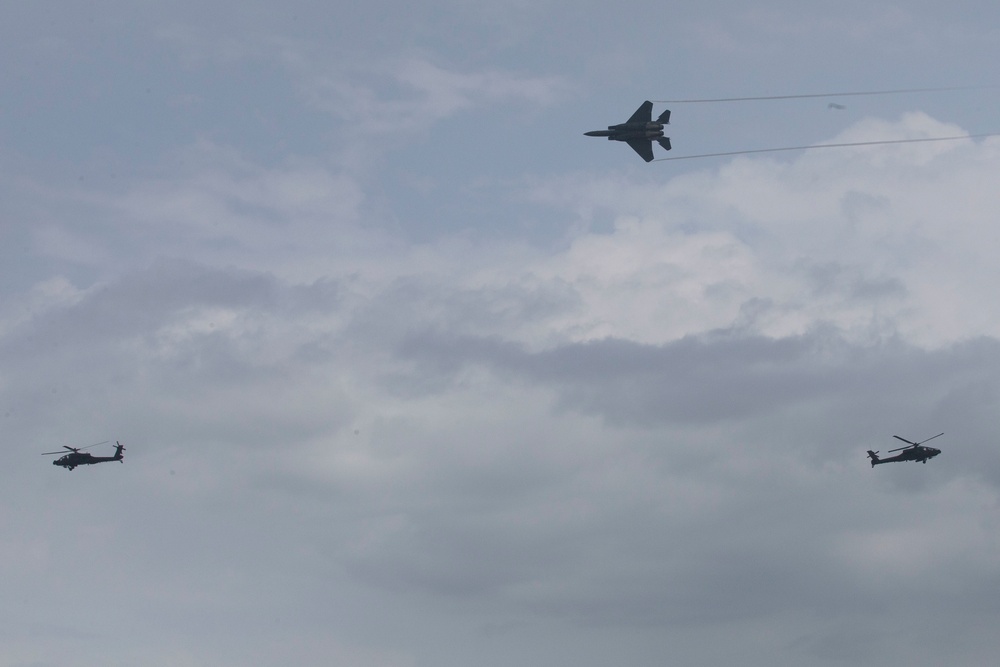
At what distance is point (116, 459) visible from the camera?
652 feet

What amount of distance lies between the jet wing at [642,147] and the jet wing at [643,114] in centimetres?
282

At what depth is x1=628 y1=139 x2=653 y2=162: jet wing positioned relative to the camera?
→ 168 metres

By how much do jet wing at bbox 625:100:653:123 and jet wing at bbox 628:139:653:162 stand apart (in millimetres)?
2824

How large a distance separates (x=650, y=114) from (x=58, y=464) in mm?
110462

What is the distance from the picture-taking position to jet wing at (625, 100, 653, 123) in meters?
168

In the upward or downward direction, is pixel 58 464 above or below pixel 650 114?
below

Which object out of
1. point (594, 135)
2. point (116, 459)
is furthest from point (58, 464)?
point (594, 135)

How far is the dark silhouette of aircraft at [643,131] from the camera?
16775 centimetres

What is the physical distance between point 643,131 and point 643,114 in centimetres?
266

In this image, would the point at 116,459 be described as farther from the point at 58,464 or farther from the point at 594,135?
the point at 594,135

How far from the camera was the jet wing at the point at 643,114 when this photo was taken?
168 meters

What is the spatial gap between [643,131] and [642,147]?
2245 mm

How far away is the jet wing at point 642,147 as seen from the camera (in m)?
168

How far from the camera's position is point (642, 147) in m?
168
